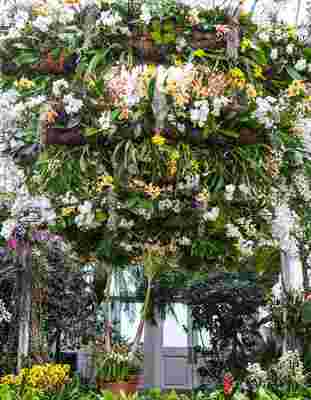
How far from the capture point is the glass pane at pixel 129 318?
6.15 meters

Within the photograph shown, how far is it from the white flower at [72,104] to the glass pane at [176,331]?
533 cm

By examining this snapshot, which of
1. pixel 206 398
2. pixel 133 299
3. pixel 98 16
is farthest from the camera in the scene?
pixel 133 299

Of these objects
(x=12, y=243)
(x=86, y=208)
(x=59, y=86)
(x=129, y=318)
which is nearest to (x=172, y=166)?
(x=86, y=208)

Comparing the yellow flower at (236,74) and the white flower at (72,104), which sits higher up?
the yellow flower at (236,74)

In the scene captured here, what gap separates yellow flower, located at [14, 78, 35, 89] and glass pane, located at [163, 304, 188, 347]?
5261 mm

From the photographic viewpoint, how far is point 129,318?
20.5 ft

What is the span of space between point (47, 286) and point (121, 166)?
3413 millimetres

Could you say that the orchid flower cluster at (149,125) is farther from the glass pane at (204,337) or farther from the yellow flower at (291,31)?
the glass pane at (204,337)

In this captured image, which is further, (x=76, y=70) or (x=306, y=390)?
(x=306, y=390)

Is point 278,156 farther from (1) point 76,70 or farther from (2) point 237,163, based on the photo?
(1) point 76,70

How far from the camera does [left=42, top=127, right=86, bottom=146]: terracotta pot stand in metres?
1.57

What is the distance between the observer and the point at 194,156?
163cm

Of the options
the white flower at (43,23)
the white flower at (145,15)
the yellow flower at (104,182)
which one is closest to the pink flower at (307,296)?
the yellow flower at (104,182)

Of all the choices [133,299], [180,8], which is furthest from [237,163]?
[133,299]
